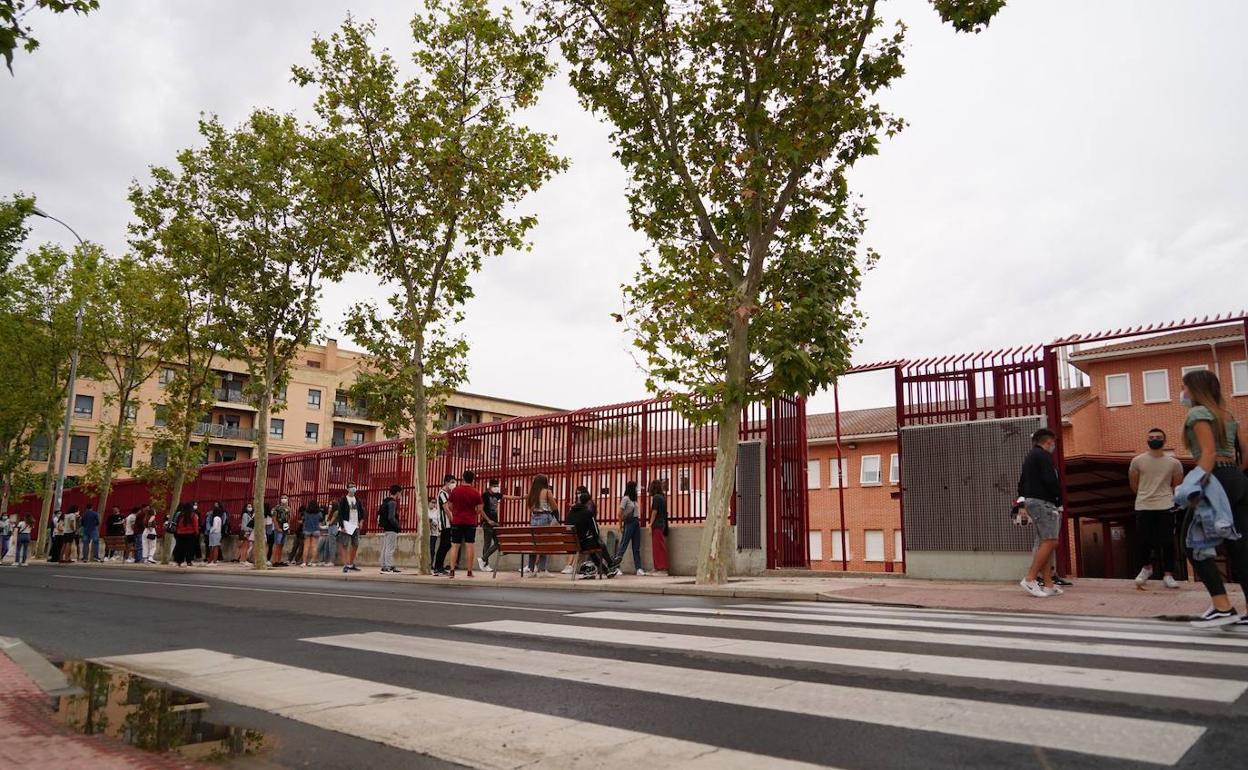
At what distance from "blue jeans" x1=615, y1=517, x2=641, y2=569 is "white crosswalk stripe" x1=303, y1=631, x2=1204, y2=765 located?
10.6 metres

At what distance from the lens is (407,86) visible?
19.3 meters

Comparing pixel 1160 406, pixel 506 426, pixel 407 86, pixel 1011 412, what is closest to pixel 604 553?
pixel 506 426

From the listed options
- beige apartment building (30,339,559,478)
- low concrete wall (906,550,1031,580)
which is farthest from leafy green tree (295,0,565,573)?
beige apartment building (30,339,559,478)

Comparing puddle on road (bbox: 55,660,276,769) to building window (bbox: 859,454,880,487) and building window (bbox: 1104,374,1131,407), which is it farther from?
building window (bbox: 859,454,880,487)

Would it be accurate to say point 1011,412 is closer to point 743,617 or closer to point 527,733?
point 743,617

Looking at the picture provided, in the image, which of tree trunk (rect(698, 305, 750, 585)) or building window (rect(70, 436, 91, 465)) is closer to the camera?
tree trunk (rect(698, 305, 750, 585))

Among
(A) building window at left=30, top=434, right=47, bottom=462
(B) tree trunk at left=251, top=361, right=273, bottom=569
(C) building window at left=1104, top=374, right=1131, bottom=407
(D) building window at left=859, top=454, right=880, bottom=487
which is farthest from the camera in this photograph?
(A) building window at left=30, top=434, right=47, bottom=462

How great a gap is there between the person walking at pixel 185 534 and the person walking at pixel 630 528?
1629 centimetres

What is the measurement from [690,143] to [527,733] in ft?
38.5

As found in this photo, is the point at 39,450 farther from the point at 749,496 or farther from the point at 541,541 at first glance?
the point at 749,496

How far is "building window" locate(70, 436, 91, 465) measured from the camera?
69062 millimetres

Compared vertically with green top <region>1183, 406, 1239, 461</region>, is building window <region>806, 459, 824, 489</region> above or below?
above

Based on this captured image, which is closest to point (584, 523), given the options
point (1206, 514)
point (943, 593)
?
point (943, 593)

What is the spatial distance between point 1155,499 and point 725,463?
5643 millimetres
